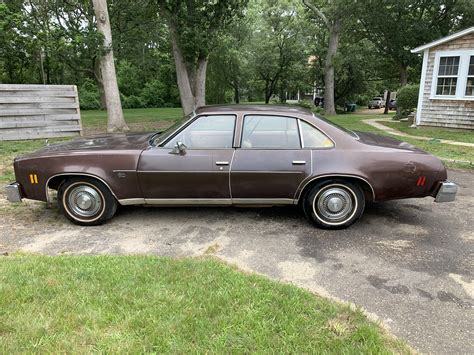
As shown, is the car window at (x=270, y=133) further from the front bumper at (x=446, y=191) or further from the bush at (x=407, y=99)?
the bush at (x=407, y=99)

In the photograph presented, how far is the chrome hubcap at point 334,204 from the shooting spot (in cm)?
457

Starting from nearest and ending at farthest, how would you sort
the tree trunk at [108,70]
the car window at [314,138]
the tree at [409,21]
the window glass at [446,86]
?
the car window at [314,138]
the tree trunk at [108,70]
the window glass at [446,86]
the tree at [409,21]

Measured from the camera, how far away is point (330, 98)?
25484mm

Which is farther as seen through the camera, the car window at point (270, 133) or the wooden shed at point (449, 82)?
the wooden shed at point (449, 82)

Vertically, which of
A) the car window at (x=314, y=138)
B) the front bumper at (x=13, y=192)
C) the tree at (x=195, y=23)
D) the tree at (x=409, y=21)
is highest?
the tree at (x=409, y=21)

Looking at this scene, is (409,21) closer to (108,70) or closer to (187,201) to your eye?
(108,70)

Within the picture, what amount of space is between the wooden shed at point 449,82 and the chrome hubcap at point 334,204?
1185cm

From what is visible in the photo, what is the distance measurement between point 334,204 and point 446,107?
12.2m

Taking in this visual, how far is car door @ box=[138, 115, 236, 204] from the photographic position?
448cm

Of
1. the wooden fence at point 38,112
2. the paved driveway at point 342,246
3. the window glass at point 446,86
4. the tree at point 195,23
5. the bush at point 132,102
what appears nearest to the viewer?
the paved driveway at point 342,246

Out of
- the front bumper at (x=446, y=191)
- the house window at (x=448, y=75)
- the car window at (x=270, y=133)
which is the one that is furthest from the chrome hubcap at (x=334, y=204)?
the house window at (x=448, y=75)

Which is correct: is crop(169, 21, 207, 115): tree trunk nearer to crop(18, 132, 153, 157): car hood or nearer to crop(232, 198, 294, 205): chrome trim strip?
crop(18, 132, 153, 157): car hood

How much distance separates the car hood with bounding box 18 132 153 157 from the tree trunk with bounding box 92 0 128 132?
7478mm

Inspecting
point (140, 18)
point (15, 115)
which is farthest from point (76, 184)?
point (140, 18)
